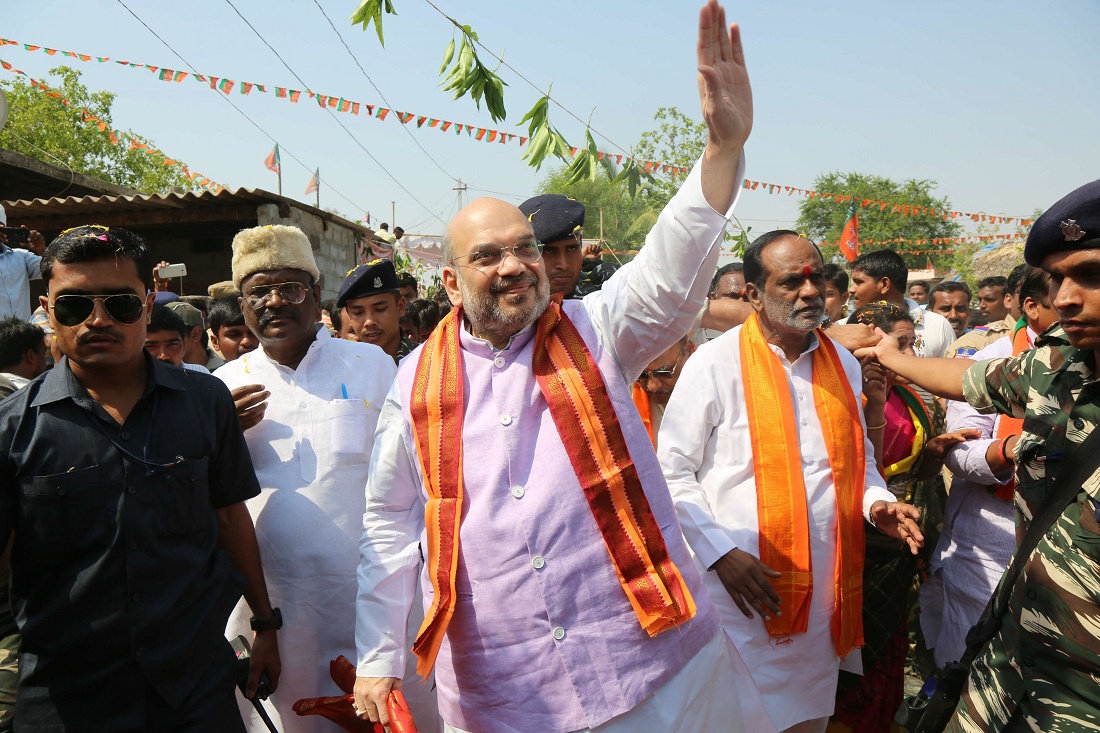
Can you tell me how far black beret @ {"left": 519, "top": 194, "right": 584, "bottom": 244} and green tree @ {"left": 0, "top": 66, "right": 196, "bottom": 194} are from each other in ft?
83.8

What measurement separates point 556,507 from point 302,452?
140 centimetres

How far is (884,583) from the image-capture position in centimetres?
367

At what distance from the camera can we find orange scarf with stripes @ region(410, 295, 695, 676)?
6.88 ft

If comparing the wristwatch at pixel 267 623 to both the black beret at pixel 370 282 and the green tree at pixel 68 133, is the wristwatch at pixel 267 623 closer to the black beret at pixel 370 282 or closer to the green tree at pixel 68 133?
the black beret at pixel 370 282

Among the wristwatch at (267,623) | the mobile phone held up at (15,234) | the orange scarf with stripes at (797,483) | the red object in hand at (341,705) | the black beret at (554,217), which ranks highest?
the mobile phone held up at (15,234)

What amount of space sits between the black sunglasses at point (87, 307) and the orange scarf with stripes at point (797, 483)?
7.39ft

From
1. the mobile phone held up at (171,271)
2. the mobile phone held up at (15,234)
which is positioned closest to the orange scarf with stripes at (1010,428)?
the mobile phone held up at (171,271)

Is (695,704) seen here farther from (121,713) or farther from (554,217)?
(554,217)

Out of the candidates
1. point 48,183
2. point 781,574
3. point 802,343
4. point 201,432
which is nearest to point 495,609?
point 201,432

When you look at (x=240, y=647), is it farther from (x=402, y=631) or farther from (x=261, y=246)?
(x=261, y=246)

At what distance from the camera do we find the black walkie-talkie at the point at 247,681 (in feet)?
8.69

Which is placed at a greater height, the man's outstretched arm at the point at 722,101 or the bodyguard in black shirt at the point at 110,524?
the man's outstretched arm at the point at 722,101

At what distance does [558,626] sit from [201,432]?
1307 millimetres

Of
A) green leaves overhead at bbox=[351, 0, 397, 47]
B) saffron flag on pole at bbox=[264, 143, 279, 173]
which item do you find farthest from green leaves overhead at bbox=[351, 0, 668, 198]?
saffron flag on pole at bbox=[264, 143, 279, 173]
